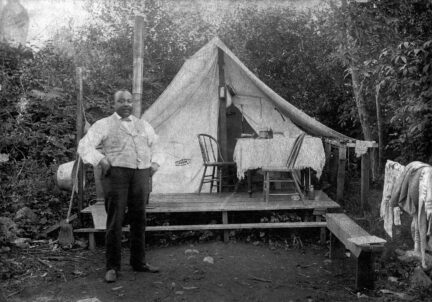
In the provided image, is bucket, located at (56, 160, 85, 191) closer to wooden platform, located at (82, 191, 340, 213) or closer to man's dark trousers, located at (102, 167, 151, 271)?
wooden platform, located at (82, 191, 340, 213)

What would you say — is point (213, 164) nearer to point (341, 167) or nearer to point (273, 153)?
point (273, 153)

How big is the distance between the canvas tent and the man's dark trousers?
251 cm

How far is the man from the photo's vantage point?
150 inches

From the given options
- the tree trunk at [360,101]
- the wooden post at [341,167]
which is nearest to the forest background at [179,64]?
the tree trunk at [360,101]

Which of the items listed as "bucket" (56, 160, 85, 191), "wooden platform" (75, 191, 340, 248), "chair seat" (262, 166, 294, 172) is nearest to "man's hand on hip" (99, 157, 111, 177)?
"wooden platform" (75, 191, 340, 248)

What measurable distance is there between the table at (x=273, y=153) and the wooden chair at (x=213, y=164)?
0.32 m

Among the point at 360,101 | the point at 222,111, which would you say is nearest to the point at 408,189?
the point at 222,111

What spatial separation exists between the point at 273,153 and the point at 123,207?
260cm

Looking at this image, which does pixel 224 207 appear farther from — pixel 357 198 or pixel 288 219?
pixel 357 198

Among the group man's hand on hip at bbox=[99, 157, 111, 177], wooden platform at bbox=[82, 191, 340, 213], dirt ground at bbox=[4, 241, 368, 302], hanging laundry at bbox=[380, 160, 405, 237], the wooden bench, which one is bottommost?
dirt ground at bbox=[4, 241, 368, 302]

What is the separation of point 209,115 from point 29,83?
3.89 metres

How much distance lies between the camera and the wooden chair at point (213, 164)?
607cm

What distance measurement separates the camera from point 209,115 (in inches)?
274

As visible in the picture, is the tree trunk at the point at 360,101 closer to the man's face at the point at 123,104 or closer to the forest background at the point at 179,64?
the forest background at the point at 179,64
